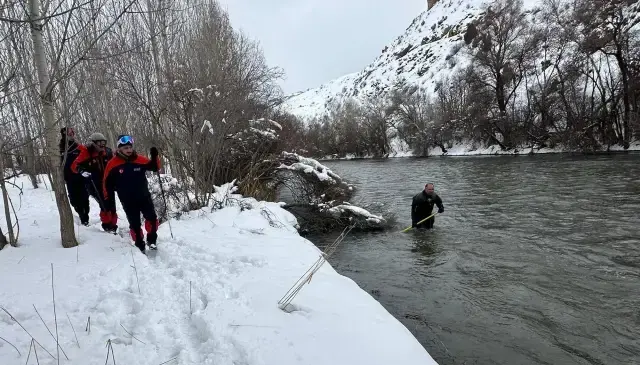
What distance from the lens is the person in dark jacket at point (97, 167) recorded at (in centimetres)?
552

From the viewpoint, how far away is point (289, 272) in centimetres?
438

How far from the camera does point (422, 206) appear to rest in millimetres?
9656

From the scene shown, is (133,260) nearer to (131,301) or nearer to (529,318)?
(131,301)

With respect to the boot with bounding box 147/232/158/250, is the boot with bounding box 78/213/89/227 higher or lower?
higher

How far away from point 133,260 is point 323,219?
6.43 metres

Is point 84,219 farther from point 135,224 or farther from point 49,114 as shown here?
point 49,114

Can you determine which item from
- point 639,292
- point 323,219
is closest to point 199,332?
point 639,292

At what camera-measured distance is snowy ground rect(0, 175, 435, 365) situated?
8.39 ft

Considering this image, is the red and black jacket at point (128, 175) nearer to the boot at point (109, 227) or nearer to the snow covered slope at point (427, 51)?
the boot at point (109, 227)

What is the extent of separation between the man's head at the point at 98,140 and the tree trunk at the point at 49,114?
1342 millimetres

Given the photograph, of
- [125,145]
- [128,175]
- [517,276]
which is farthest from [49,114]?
[517,276]

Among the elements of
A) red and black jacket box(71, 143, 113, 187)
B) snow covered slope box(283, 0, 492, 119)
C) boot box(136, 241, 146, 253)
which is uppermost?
snow covered slope box(283, 0, 492, 119)

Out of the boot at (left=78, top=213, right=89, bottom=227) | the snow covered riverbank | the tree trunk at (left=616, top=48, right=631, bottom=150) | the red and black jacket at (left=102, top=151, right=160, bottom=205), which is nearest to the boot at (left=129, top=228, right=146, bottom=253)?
the red and black jacket at (left=102, top=151, right=160, bottom=205)

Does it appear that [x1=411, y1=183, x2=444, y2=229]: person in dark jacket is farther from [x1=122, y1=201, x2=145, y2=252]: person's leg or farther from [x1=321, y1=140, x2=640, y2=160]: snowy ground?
[x1=321, y1=140, x2=640, y2=160]: snowy ground
